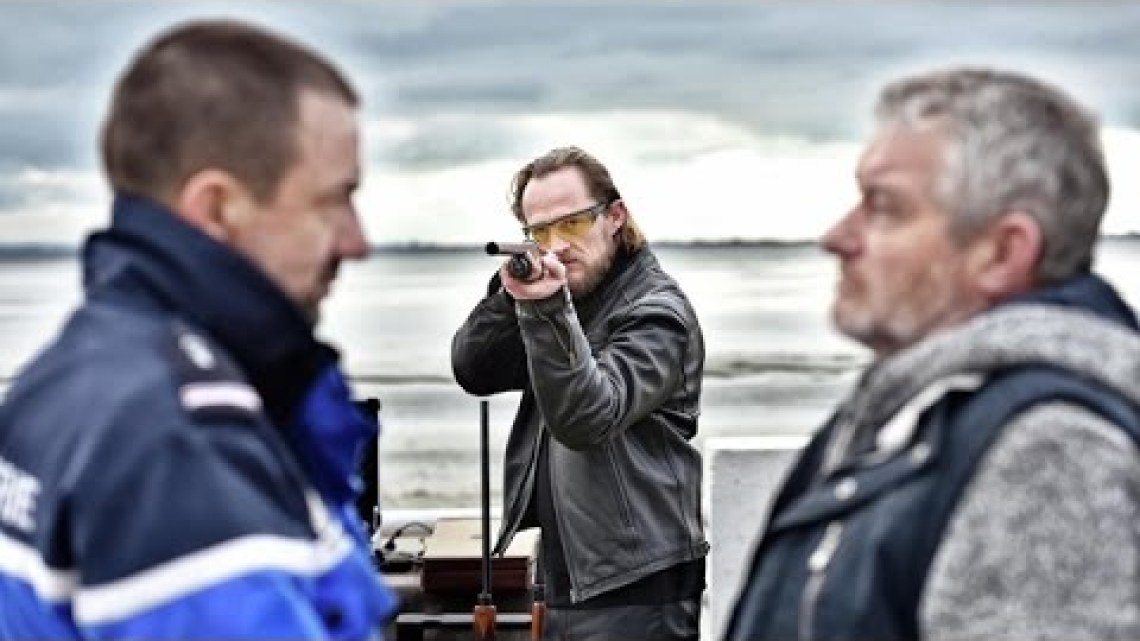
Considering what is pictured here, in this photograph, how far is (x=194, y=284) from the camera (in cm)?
107

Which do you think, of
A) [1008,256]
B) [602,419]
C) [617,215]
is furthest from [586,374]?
[1008,256]

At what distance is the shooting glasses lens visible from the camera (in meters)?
2.79

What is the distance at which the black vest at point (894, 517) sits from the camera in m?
1.20

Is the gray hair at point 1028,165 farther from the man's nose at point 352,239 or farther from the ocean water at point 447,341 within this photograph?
the ocean water at point 447,341

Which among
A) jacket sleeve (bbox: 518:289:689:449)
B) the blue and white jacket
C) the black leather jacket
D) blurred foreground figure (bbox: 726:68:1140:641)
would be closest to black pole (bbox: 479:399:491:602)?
the black leather jacket

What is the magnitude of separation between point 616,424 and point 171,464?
63.8 inches

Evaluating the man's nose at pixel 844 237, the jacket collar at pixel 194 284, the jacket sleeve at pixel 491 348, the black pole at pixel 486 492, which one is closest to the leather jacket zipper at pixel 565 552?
the jacket sleeve at pixel 491 348

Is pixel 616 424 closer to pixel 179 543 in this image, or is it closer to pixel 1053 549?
pixel 1053 549

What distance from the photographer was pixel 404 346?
517 cm

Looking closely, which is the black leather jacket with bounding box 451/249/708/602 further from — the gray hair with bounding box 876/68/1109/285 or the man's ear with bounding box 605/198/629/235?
the gray hair with bounding box 876/68/1109/285

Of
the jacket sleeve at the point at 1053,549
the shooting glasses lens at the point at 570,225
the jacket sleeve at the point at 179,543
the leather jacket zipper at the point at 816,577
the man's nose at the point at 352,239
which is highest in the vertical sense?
the man's nose at the point at 352,239

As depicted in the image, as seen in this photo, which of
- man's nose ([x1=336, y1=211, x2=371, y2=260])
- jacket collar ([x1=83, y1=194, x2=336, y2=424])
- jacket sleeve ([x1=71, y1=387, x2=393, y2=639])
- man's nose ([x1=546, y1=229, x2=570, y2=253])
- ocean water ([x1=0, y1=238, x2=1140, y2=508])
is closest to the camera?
jacket sleeve ([x1=71, y1=387, x2=393, y2=639])

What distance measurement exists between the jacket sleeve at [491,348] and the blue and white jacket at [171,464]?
1.72 meters

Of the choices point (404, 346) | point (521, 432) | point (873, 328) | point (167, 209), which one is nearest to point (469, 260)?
point (404, 346)
